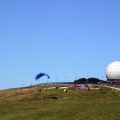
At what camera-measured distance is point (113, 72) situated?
123 meters

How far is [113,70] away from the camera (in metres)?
123

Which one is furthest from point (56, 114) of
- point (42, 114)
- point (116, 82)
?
point (116, 82)

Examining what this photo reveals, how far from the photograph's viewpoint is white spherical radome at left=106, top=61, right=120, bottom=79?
121812 millimetres

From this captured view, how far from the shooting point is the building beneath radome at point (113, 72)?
121812 millimetres

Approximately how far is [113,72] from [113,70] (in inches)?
35.7

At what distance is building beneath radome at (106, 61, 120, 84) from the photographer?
12181 cm

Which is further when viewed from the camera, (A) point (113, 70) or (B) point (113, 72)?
(A) point (113, 70)

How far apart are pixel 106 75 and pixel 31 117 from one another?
84304mm

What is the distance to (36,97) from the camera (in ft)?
256

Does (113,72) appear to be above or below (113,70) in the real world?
below

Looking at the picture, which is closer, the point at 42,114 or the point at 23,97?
the point at 42,114

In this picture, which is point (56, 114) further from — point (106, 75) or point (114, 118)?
point (106, 75)

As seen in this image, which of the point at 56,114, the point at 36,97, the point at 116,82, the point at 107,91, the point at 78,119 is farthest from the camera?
the point at 116,82

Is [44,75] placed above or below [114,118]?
above
